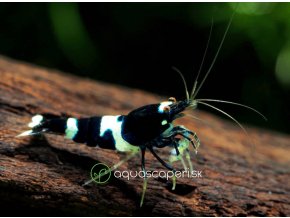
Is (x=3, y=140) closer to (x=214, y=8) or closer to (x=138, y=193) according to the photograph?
(x=138, y=193)

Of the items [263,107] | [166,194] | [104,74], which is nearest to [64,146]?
[166,194]

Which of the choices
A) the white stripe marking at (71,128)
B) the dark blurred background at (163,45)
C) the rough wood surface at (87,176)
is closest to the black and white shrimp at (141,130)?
the white stripe marking at (71,128)

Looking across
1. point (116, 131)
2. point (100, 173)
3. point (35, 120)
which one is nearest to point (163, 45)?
point (35, 120)

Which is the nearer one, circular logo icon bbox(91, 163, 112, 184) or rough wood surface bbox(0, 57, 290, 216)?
rough wood surface bbox(0, 57, 290, 216)

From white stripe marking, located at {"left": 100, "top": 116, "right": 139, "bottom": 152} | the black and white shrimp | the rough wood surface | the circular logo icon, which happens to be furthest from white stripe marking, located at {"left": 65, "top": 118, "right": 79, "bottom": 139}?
the circular logo icon

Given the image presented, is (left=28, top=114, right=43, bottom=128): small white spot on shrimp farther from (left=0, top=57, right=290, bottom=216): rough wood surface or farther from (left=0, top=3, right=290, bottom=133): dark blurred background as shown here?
(left=0, top=3, right=290, bottom=133): dark blurred background
